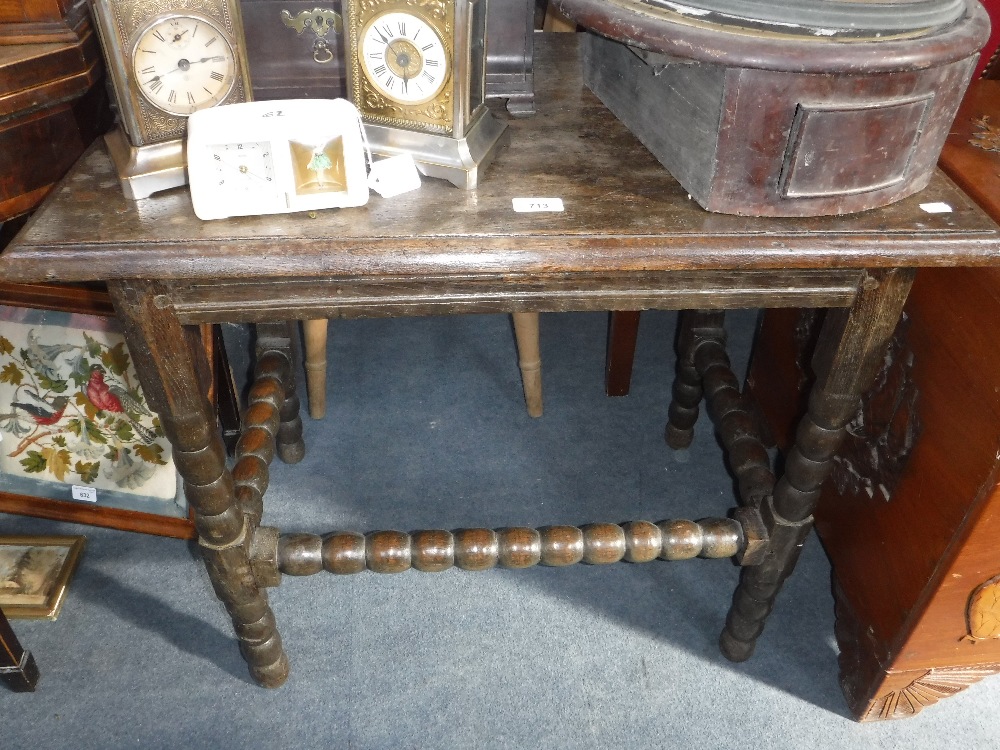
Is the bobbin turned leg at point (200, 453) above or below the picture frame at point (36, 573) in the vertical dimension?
above

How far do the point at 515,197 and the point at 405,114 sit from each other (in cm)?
18

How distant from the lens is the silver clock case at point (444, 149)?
109cm

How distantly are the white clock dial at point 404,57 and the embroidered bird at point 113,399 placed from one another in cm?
94

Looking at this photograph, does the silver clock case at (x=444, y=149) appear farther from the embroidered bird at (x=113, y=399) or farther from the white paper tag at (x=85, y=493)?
the white paper tag at (x=85, y=493)

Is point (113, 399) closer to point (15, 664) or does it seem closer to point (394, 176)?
point (15, 664)

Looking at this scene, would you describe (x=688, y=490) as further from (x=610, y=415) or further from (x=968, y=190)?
(x=968, y=190)

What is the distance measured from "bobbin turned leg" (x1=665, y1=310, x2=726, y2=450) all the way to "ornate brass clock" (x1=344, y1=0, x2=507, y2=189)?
0.77 meters

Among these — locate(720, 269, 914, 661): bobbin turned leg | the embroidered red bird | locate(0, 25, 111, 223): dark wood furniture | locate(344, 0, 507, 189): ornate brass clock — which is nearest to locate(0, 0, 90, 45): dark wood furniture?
locate(0, 25, 111, 223): dark wood furniture

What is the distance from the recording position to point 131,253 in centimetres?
96

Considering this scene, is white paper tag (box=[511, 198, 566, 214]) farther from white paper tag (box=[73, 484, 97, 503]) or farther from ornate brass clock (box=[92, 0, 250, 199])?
white paper tag (box=[73, 484, 97, 503])

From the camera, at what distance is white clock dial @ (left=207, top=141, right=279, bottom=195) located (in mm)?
998

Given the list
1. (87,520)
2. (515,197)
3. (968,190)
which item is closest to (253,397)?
(87,520)

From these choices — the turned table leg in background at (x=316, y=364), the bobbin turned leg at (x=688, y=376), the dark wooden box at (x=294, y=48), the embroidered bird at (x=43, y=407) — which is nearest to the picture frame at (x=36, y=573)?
the embroidered bird at (x=43, y=407)

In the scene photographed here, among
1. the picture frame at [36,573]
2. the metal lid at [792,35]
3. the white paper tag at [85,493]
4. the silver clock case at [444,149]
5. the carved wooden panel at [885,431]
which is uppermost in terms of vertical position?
the metal lid at [792,35]
